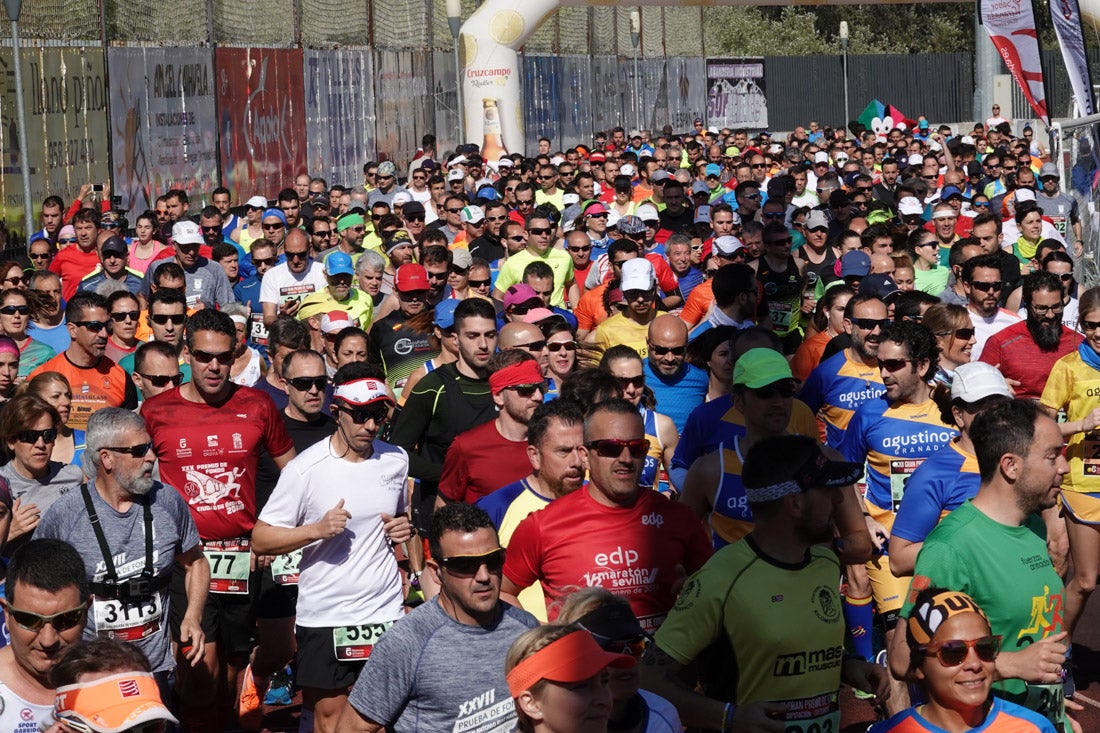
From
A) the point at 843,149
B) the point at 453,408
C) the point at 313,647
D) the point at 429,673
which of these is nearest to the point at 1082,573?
the point at 453,408

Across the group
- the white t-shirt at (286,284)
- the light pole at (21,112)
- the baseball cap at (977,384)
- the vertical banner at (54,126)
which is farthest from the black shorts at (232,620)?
the vertical banner at (54,126)

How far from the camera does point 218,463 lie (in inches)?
304

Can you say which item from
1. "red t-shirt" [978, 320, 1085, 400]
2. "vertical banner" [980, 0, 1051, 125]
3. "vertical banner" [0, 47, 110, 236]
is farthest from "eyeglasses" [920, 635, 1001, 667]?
"vertical banner" [0, 47, 110, 236]

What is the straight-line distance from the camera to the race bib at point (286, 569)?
310 inches

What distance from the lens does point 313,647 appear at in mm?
6957

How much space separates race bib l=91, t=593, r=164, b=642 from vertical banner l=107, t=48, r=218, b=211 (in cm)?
1555

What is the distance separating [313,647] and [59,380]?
2.04 meters

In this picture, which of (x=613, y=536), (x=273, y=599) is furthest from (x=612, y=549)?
(x=273, y=599)

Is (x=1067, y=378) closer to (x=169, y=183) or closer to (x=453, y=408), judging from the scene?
(x=453, y=408)

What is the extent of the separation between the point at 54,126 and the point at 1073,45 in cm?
1131

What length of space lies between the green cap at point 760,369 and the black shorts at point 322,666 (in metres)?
1.96

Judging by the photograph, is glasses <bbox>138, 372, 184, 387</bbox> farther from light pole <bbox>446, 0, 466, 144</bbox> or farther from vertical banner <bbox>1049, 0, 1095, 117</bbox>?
light pole <bbox>446, 0, 466, 144</bbox>

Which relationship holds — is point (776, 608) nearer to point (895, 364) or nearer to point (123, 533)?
point (123, 533)

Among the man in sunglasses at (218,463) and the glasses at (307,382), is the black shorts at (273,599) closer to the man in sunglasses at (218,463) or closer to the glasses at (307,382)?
the man in sunglasses at (218,463)
